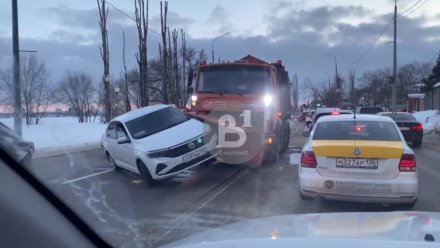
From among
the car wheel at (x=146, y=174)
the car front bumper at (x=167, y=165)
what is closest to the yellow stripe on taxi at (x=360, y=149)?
the car front bumper at (x=167, y=165)

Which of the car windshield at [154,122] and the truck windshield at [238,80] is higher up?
the truck windshield at [238,80]

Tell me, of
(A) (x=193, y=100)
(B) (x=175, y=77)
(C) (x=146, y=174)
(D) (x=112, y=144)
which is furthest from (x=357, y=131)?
(B) (x=175, y=77)

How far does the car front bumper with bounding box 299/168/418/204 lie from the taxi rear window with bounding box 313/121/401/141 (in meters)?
0.83

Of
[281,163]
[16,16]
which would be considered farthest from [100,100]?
[281,163]

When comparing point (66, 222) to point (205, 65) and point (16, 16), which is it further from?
point (16, 16)

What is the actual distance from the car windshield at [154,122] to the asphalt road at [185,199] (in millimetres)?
1117

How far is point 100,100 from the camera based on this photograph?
8244cm

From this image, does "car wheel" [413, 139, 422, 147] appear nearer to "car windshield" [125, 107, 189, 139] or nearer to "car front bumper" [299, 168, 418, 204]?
"car windshield" [125, 107, 189, 139]

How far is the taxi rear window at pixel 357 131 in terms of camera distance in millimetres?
7840

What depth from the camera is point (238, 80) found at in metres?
13.2

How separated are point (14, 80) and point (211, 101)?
864 cm

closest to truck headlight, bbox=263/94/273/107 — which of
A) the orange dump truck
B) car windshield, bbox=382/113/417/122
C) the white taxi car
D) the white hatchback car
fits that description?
the orange dump truck

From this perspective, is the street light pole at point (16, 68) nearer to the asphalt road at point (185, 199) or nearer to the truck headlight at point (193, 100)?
the asphalt road at point (185, 199)

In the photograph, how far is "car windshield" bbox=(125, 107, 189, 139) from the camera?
11547mm
